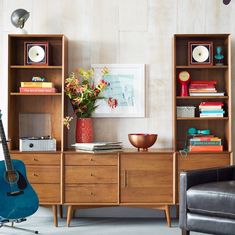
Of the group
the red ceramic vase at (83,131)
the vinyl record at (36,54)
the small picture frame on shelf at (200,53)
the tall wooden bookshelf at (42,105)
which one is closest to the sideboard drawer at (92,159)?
the tall wooden bookshelf at (42,105)

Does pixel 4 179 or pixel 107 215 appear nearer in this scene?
pixel 4 179

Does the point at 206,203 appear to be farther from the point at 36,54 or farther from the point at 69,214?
the point at 36,54

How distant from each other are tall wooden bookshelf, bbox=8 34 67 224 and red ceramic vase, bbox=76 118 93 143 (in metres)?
0.18

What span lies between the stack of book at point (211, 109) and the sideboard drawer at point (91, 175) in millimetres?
1039

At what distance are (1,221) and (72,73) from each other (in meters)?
1.72

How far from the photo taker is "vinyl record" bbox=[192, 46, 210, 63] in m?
4.66

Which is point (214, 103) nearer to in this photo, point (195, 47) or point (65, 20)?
point (195, 47)

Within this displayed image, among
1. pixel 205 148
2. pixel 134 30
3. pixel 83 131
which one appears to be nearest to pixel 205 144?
pixel 205 148

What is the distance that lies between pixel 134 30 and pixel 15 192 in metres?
2.09

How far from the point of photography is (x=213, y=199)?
11.5 feet

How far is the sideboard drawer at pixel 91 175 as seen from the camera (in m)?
4.45

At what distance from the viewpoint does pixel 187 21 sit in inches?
193

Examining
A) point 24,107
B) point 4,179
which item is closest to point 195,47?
point 24,107

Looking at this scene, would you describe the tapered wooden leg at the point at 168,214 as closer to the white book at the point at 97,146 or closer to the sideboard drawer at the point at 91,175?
the sideboard drawer at the point at 91,175
